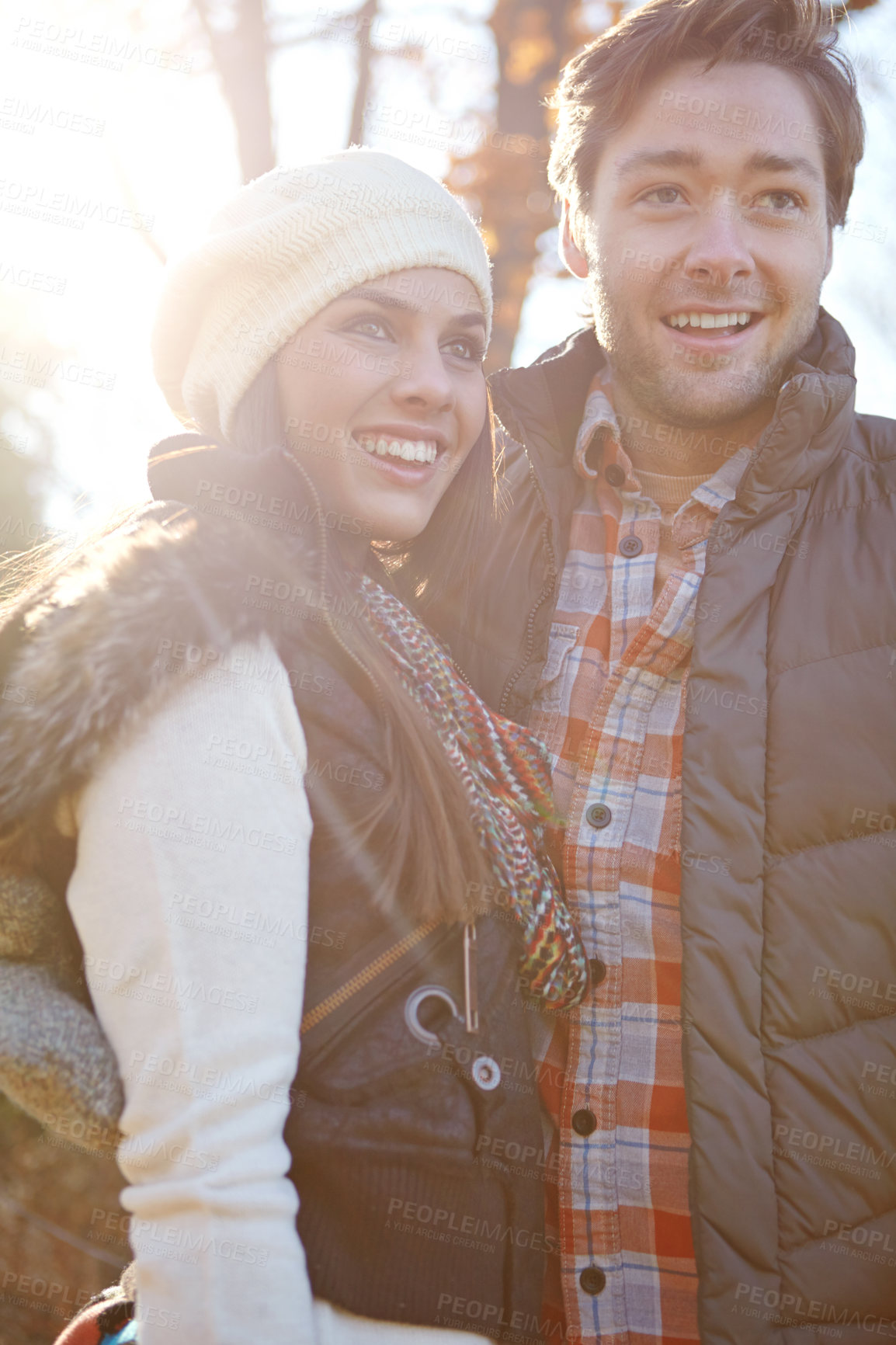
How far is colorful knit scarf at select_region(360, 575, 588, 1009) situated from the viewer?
1.78 meters

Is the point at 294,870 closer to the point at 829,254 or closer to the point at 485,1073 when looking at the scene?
the point at 485,1073

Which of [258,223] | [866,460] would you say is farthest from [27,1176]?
[866,460]

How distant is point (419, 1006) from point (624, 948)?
0.67 m

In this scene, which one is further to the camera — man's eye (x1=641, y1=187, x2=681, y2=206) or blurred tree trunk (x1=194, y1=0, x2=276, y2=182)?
blurred tree trunk (x1=194, y1=0, x2=276, y2=182)

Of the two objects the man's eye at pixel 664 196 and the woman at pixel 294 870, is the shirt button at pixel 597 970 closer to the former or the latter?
the woman at pixel 294 870

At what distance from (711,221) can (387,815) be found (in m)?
1.83

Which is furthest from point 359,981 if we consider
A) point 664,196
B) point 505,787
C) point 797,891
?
point 664,196

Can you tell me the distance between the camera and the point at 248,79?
4324 millimetres

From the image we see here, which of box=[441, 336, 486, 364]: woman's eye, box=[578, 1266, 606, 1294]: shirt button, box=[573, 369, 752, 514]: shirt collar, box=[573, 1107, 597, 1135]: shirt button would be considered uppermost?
box=[441, 336, 486, 364]: woman's eye

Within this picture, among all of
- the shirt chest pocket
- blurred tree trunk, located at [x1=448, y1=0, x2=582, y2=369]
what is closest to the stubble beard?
the shirt chest pocket

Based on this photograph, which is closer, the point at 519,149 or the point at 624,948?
the point at 624,948

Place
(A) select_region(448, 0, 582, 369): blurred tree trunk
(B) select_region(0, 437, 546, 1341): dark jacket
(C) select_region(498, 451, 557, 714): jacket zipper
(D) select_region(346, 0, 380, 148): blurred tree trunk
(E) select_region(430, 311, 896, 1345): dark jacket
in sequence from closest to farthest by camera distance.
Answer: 1. (B) select_region(0, 437, 546, 1341): dark jacket
2. (E) select_region(430, 311, 896, 1345): dark jacket
3. (C) select_region(498, 451, 557, 714): jacket zipper
4. (A) select_region(448, 0, 582, 369): blurred tree trunk
5. (D) select_region(346, 0, 380, 148): blurred tree trunk

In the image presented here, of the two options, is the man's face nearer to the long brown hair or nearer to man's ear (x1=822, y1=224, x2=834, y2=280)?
man's ear (x1=822, y1=224, x2=834, y2=280)

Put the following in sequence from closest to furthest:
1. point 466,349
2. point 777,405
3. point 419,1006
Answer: point 419,1006 → point 777,405 → point 466,349
